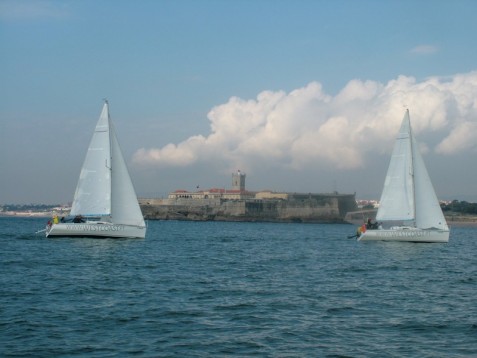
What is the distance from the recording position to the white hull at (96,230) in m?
37.7

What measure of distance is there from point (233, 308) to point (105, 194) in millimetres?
23696

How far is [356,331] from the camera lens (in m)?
13.3

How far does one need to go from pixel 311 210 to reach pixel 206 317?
114m

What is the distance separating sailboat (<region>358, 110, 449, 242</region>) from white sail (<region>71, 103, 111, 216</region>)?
1624cm

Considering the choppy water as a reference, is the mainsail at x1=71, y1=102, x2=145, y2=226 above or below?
above

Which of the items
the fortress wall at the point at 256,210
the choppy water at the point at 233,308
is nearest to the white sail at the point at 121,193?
the choppy water at the point at 233,308

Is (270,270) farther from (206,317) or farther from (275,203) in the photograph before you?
(275,203)

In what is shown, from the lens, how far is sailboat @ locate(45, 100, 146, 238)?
38.2 metres

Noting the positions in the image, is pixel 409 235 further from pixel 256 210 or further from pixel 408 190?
pixel 256 210

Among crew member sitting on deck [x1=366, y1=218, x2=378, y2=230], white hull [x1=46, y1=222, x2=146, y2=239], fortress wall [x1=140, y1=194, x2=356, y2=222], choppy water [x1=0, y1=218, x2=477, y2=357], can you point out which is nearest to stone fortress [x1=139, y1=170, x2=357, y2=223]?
fortress wall [x1=140, y1=194, x2=356, y2=222]

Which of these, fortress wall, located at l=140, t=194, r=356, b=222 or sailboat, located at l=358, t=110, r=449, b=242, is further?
fortress wall, located at l=140, t=194, r=356, b=222

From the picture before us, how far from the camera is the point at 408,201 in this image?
4075 cm

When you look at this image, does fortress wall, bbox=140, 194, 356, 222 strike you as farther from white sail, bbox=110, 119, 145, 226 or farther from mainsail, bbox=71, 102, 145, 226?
mainsail, bbox=71, 102, 145, 226

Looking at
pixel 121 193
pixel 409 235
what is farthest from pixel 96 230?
pixel 409 235
